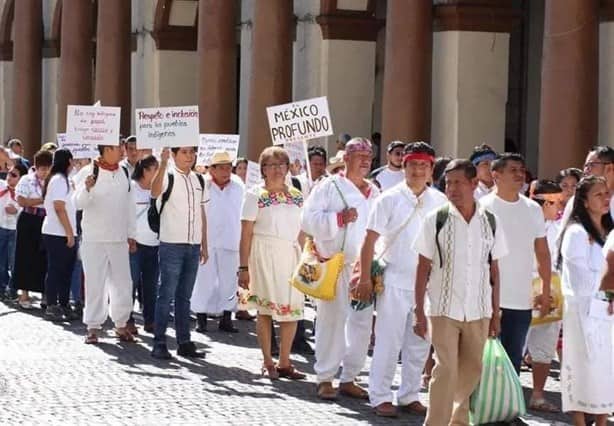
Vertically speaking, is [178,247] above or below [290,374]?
above

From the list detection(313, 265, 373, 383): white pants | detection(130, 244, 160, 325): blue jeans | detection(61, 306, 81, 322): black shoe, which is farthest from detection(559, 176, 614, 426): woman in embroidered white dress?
detection(61, 306, 81, 322): black shoe

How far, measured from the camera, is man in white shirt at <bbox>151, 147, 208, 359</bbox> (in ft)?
42.0

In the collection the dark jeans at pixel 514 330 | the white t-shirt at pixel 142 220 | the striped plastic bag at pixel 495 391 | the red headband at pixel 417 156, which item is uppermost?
the red headband at pixel 417 156

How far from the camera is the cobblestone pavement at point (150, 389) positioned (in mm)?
10016

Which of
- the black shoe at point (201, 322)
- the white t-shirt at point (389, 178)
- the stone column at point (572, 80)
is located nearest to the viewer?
the black shoe at point (201, 322)

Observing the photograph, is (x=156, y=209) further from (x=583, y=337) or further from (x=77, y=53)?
(x=77, y=53)

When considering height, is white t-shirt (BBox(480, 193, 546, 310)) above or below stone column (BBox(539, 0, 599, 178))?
below

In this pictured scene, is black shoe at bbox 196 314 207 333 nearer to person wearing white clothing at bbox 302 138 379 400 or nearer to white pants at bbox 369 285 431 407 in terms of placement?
person wearing white clothing at bbox 302 138 379 400

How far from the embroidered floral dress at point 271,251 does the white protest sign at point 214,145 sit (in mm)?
4555

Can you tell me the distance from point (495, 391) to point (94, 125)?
20.3ft

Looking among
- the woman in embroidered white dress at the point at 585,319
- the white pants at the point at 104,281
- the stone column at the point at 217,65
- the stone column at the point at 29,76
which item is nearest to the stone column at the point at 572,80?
the white pants at the point at 104,281

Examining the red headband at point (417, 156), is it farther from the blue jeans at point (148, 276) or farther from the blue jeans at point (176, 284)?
the blue jeans at point (148, 276)

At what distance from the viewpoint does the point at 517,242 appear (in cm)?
998

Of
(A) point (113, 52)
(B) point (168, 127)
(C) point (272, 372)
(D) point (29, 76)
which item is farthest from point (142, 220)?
(D) point (29, 76)
